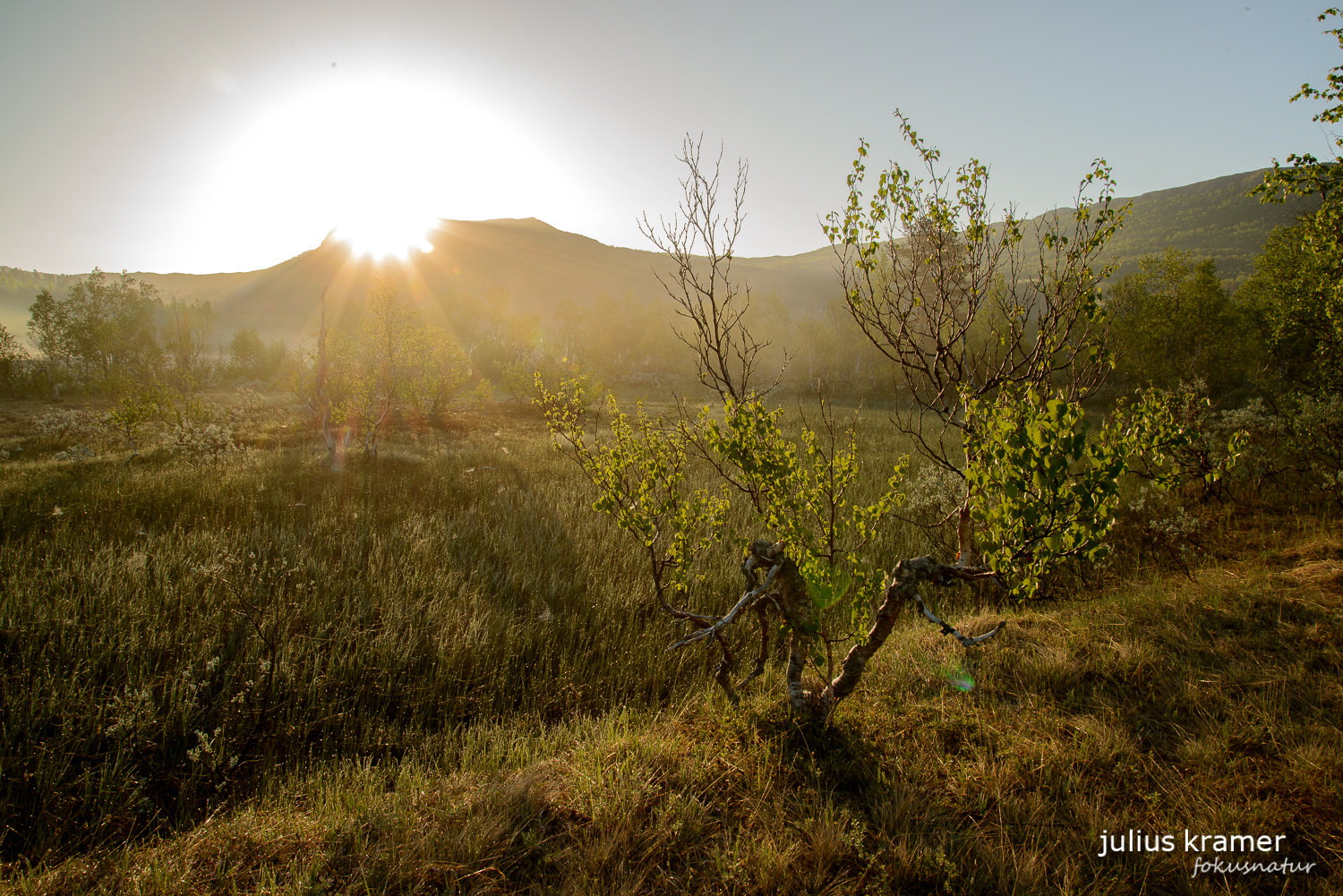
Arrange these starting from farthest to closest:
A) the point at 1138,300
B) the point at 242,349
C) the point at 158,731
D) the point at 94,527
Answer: the point at 242,349 → the point at 1138,300 → the point at 94,527 → the point at 158,731

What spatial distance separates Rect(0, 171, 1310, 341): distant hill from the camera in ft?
352

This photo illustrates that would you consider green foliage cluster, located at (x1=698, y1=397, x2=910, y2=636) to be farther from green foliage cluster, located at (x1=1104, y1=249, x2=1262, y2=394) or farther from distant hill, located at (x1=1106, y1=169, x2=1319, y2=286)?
distant hill, located at (x1=1106, y1=169, x2=1319, y2=286)

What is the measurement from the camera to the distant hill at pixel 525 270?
107 m

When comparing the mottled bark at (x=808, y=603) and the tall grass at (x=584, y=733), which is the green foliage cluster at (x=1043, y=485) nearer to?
the mottled bark at (x=808, y=603)

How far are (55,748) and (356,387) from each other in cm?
1340

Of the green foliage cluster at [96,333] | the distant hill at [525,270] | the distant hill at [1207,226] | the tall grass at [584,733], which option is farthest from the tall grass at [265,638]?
the distant hill at [1207,226]

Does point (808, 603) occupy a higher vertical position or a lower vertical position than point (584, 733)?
higher

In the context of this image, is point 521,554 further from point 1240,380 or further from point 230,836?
point 1240,380

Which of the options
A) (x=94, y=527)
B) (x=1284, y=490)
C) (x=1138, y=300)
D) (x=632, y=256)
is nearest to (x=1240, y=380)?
(x=1138, y=300)

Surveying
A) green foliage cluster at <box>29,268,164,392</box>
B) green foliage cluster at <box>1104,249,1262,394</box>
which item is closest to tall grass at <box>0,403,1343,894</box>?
green foliage cluster at <box>1104,249,1262,394</box>

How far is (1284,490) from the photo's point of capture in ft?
28.8

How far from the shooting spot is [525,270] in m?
129

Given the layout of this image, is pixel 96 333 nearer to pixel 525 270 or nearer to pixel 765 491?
pixel 765 491

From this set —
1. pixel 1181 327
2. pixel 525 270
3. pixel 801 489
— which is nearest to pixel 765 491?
pixel 801 489
